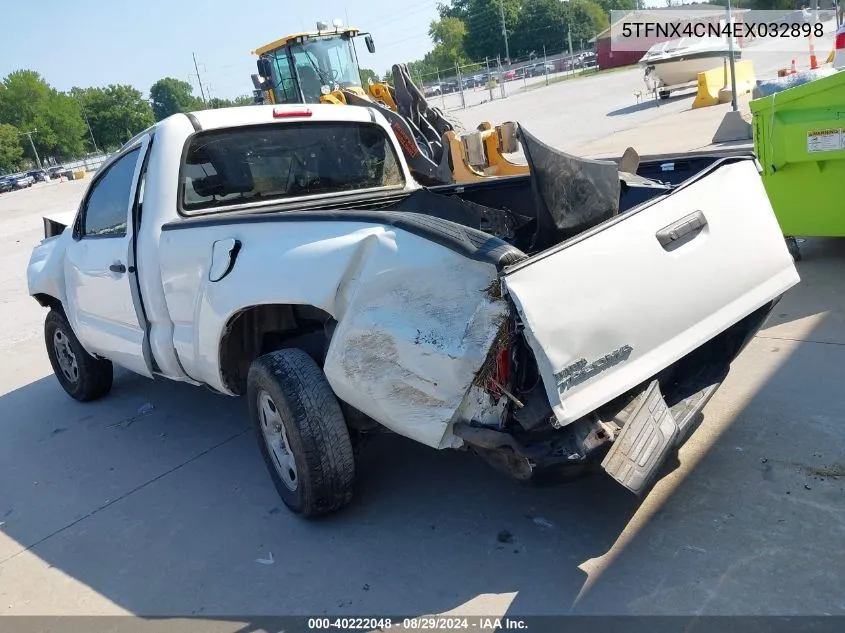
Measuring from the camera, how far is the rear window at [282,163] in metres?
4.48

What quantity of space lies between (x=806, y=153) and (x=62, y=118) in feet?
335

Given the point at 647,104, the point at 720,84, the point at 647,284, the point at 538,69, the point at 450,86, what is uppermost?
the point at 647,284

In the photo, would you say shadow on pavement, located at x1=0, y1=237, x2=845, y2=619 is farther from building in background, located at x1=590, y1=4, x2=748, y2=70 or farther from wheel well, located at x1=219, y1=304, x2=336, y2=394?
building in background, located at x1=590, y1=4, x2=748, y2=70

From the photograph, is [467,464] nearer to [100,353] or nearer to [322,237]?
[322,237]

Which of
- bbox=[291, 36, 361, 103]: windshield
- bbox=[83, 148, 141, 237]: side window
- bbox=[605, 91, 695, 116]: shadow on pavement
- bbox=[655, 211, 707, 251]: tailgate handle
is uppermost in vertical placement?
bbox=[291, 36, 361, 103]: windshield

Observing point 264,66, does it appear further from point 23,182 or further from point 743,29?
point 23,182

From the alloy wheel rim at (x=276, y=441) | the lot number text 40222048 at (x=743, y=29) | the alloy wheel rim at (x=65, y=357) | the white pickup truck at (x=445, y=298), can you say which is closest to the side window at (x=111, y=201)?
the white pickup truck at (x=445, y=298)

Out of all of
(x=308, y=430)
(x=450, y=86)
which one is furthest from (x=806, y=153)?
(x=450, y=86)

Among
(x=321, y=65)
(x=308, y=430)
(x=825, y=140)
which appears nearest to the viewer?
(x=308, y=430)

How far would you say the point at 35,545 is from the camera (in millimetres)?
3928

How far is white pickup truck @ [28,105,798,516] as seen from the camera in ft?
8.91

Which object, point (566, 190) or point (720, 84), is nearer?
point (566, 190)

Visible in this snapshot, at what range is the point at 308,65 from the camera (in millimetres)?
15031

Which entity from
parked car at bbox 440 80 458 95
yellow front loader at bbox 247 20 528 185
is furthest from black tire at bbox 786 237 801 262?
parked car at bbox 440 80 458 95
